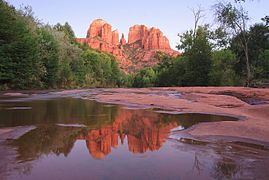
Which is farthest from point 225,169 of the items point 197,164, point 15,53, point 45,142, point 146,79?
point 146,79

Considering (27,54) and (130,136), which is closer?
(130,136)

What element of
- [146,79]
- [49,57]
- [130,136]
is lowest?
[130,136]

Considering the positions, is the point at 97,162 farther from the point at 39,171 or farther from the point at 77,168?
the point at 39,171

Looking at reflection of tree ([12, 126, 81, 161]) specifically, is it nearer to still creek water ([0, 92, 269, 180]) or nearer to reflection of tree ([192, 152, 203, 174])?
still creek water ([0, 92, 269, 180])

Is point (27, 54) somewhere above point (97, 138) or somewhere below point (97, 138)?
above

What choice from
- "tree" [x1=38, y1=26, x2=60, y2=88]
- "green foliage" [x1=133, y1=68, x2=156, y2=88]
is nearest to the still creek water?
"tree" [x1=38, y1=26, x2=60, y2=88]

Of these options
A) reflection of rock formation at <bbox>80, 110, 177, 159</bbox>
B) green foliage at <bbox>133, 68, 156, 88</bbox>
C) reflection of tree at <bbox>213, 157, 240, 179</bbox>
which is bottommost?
reflection of rock formation at <bbox>80, 110, 177, 159</bbox>

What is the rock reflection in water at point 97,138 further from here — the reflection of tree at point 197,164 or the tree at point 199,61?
the tree at point 199,61

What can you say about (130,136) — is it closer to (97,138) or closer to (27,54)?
(97,138)

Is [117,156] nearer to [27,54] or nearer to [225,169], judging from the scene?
[225,169]

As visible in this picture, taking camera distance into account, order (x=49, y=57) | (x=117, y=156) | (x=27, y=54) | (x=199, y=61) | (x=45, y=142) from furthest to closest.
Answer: (x=199, y=61) < (x=49, y=57) < (x=27, y=54) < (x=45, y=142) < (x=117, y=156)

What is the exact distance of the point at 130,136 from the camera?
22.3 ft

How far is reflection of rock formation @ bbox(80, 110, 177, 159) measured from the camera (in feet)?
18.4

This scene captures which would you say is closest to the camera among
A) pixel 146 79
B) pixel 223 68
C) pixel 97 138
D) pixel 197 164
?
pixel 197 164
